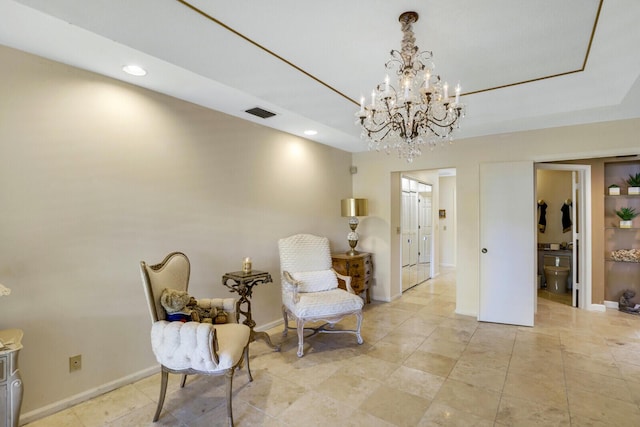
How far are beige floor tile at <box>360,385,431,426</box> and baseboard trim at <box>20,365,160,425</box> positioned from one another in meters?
1.88

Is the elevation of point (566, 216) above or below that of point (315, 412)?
above

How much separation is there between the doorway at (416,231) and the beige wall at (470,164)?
575 mm

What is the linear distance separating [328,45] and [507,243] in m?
3.40

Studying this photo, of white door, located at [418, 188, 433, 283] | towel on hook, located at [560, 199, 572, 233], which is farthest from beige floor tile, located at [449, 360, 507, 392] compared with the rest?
towel on hook, located at [560, 199, 572, 233]

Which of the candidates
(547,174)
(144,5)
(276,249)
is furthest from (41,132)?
(547,174)

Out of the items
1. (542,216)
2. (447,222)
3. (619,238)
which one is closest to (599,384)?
(619,238)

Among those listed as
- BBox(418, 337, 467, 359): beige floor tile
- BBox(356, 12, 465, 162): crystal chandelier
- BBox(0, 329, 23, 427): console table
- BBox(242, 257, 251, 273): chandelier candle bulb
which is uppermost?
BBox(356, 12, 465, 162): crystal chandelier

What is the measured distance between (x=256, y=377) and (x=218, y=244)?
1.35m

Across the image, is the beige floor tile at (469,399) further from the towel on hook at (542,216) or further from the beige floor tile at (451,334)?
the towel on hook at (542,216)

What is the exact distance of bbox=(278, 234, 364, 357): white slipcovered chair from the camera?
124 inches

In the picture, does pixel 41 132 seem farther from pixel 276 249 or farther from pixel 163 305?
pixel 276 249

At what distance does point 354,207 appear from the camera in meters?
4.82

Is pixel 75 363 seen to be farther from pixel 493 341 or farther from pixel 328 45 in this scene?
pixel 493 341

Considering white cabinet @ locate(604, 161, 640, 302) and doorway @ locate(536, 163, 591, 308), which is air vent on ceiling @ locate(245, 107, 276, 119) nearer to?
doorway @ locate(536, 163, 591, 308)
